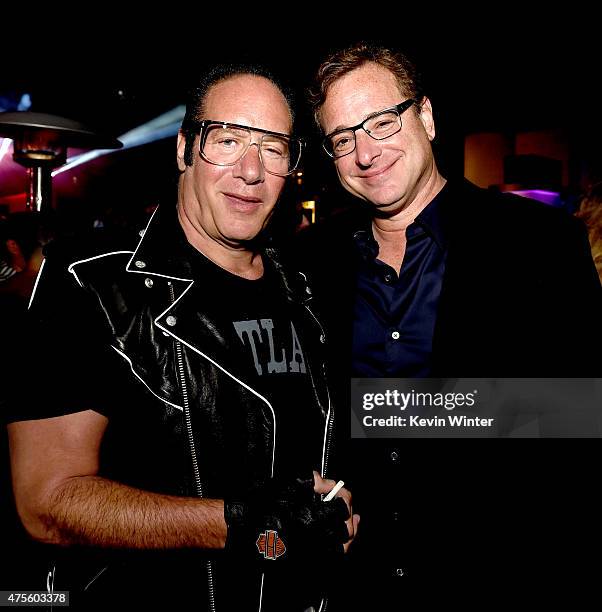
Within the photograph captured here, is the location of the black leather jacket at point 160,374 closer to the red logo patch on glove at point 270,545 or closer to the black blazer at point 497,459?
the red logo patch on glove at point 270,545

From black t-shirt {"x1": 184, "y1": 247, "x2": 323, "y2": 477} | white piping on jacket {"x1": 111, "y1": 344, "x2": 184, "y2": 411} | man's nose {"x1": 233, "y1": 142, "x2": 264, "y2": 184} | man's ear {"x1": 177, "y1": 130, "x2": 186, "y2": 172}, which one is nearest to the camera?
white piping on jacket {"x1": 111, "y1": 344, "x2": 184, "y2": 411}

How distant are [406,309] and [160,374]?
3.20ft

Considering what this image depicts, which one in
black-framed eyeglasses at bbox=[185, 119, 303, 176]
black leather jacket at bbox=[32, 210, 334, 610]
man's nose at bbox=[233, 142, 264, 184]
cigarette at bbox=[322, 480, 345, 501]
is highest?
black-framed eyeglasses at bbox=[185, 119, 303, 176]

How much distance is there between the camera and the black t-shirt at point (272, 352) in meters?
1.82

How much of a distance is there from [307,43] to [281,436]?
14.2 ft

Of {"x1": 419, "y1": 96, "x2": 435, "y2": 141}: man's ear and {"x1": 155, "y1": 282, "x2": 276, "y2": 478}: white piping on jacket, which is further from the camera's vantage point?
{"x1": 419, "y1": 96, "x2": 435, "y2": 141}: man's ear

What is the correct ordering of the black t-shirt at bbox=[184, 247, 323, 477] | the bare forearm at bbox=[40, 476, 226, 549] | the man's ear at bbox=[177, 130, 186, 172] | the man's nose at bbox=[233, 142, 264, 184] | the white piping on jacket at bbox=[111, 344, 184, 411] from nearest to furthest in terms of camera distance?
the bare forearm at bbox=[40, 476, 226, 549], the white piping on jacket at bbox=[111, 344, 184, 411], the black t-shirt at bbox=[184, 247, 323, 477], the man's nose at bbox=[233, 142, 264, 184], the man's ear at bbox=[177, 130, 186, 172]

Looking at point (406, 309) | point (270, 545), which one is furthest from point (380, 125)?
point (270, 545)

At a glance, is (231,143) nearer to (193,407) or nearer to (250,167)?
(250,167)

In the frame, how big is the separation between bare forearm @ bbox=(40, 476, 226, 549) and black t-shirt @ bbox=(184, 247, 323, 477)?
1.14ft

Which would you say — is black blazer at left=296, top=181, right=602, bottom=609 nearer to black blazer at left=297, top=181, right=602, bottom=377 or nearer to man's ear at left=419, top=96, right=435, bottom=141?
black blazer at left=297, top=181, right=602, bottom=377

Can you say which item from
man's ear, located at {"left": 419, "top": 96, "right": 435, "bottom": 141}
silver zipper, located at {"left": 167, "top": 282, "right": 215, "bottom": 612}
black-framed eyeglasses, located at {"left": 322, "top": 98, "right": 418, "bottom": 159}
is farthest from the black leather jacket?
man's ear, located at {"left": 419, "top": 96, "right": 435, "bottom": 141}

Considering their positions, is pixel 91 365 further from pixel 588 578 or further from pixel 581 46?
pixel 581 46

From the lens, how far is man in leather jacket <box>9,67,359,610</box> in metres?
1.51
